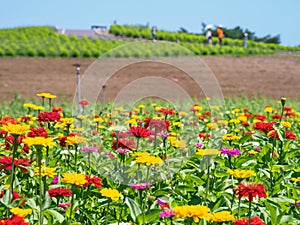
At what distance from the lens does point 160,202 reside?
2061 mm

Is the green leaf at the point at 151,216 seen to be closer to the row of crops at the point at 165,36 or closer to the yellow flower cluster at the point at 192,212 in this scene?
the yellow flower cluster at the point at 192,212

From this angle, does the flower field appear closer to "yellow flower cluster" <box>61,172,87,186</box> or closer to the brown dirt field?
"yellow flower cluster" <box>61,172,87,186</box>

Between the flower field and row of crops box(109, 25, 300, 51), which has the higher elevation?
row of crops box(109, 25, 300, 51)

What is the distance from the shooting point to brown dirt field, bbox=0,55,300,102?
13079 millimetres

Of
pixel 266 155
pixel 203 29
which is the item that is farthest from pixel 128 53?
pixel 266 155

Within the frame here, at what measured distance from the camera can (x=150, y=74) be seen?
51.4ft

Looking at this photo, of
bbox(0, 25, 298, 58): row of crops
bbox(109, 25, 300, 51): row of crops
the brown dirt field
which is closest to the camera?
the brown dirt field

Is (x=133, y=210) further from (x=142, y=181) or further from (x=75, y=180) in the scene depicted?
(x=142, y=181)

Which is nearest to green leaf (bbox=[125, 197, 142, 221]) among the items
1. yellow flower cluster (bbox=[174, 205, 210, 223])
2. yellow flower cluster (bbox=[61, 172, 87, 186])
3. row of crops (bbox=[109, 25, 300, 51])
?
yellow flower cluster (bbox=[61, 172, 87, 186])

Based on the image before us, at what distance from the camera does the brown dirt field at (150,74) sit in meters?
13.1

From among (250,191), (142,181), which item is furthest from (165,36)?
(250,191)

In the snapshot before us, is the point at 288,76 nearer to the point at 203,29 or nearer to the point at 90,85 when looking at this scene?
the point at 90,85

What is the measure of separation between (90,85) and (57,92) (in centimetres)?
93

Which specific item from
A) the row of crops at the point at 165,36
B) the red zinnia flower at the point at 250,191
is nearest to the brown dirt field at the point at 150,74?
the row of crops at the point at 165,36
